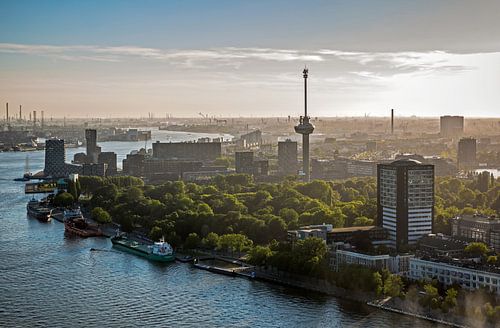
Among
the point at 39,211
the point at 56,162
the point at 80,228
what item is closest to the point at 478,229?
the point at 80,228

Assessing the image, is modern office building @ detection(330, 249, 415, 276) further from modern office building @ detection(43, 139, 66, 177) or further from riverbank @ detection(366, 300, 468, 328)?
modern office building @ detection(43, 139, 66, 177)

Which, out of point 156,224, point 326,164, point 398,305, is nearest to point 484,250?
point 398,305

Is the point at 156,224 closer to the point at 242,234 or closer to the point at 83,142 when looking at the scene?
the point at 242,234

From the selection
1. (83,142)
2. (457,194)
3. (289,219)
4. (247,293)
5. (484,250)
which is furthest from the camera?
(83,142)

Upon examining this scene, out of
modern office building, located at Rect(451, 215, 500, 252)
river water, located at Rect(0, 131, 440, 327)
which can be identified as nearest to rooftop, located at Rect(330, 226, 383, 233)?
modern office building, located at Rect(451, 215, 500, 252)

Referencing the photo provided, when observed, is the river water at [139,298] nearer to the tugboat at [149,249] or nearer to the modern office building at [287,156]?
the tugboat at [149,249]

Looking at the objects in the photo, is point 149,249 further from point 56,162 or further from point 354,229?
point 56,162
